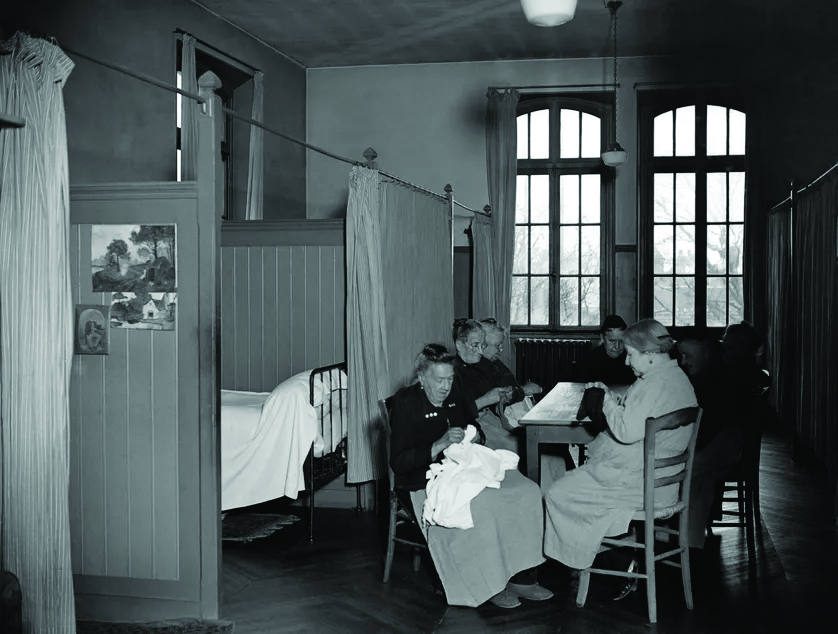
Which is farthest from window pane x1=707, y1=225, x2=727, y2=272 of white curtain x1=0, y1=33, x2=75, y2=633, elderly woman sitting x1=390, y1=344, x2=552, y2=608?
white curtain x1=0, y1=33, x2=75, y2=633

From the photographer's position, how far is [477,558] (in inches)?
152

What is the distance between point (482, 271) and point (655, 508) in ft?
16.1

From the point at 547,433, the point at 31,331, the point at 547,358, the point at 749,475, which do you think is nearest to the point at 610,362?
the point at 749,475

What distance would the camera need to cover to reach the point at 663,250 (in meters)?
9.59

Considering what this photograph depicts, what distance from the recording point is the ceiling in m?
7.87

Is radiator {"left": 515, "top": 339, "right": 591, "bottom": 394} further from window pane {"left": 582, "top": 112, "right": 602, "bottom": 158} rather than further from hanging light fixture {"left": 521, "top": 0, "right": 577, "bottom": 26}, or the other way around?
hanging light fixture {"left": 521, "top": 0, "right": 577, "bottom": 26}

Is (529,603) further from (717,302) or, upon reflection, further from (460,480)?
(717,302)

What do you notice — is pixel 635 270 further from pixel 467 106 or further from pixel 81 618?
pixel 81 618

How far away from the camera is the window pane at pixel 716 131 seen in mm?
9477

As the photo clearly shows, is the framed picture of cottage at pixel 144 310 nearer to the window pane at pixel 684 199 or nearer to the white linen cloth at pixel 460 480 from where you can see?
the white linen cloth at pixel 460 480

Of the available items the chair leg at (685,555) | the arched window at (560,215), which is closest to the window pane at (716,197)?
the arched window at (560,215)

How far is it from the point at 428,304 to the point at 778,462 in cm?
336

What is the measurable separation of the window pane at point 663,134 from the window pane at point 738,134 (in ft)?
2.19

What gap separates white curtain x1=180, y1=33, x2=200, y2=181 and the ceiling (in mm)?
617
